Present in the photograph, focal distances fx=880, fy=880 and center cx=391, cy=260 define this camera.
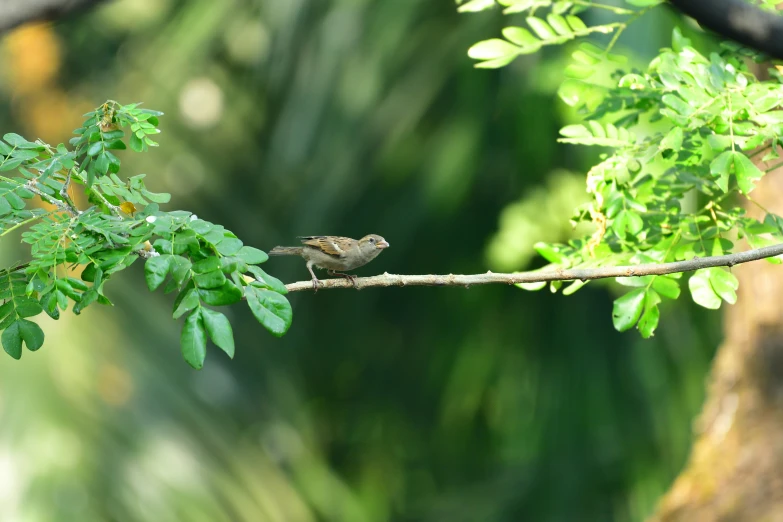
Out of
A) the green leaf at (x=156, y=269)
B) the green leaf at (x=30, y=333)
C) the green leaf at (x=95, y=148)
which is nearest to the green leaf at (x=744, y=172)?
the green leaf at (x=156, y=269)

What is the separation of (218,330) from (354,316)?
6391mm

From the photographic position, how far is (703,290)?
2.43 metres

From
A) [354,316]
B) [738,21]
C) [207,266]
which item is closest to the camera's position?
[207,266]

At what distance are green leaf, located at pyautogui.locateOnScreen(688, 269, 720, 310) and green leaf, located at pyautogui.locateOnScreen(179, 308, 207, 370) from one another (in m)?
1.40

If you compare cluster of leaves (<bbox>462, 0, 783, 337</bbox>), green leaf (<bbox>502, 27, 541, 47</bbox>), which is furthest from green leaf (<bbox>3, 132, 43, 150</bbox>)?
green leaf (<bbox>502, 27, 541, 47</bbox>)

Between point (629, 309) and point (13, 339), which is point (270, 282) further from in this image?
point (629, 309)

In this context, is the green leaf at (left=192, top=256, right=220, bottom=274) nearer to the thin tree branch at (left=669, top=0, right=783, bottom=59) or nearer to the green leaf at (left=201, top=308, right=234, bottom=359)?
the green leaf at (left=201, top=308, right=234, bottom=359)

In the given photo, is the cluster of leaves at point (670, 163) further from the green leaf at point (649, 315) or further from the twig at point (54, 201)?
the twig at point (54, 201)

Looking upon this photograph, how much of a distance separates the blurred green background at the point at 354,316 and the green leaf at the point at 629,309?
2698 millimetres

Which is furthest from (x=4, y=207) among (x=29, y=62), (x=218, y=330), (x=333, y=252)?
(x=29, y=62)

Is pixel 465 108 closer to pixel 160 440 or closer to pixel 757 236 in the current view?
pixel 160 440

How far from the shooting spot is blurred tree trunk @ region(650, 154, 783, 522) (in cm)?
471

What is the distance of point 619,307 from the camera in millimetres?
2420

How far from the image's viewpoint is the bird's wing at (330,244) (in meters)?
3.26
